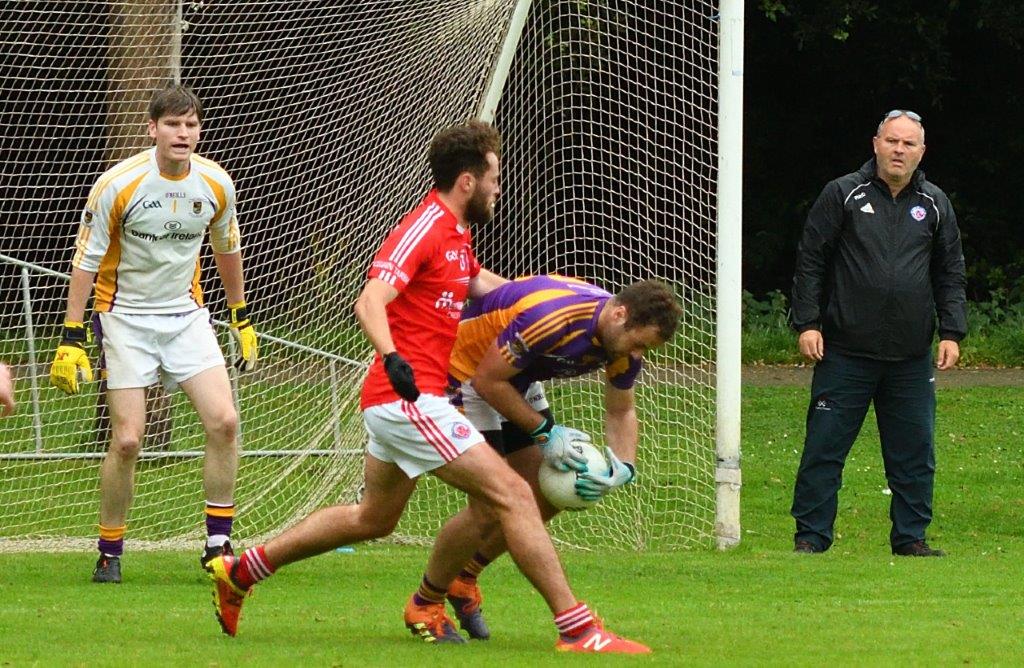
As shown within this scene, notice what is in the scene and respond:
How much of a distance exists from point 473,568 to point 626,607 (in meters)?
0.89

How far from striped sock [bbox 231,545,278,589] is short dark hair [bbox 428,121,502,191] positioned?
56.8 inches

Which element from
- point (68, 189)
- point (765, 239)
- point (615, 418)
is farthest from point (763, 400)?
point (615, 418)

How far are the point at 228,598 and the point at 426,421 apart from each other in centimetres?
103

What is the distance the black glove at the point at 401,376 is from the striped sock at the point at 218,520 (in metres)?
2.23

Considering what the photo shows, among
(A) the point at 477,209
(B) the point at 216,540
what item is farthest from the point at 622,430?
(B) the point at 216,540

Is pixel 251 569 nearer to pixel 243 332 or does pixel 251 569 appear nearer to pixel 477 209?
pixel 477 209

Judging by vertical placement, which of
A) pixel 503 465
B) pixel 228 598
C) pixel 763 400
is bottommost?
pixel 763 400

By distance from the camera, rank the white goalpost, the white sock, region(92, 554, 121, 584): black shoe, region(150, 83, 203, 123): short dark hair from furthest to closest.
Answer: the white goalpost → region(92, 554, 121, 584): black shoe → the white sock → region(150, 83, 203, 123): short dark hair

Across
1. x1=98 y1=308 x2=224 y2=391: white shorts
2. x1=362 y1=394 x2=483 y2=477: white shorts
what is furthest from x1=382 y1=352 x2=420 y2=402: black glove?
x1=98 y1=308 x2=224 y2=391: white shorts

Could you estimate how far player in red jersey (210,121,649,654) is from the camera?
541cm

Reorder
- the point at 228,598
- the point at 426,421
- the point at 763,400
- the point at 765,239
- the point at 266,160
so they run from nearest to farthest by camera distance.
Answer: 1. the point at 426,421
2. the point at 228,598
3. the point at 266,160
4. the point at 763,400
5. the point at 765,239

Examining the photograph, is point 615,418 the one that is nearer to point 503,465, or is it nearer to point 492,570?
point 503,465

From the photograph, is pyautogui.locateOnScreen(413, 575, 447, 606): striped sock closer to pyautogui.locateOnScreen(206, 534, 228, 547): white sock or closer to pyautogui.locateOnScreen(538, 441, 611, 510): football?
pyautogui.locateOnScreen(538, 441, 611, 510): football

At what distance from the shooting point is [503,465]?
18.3ft
